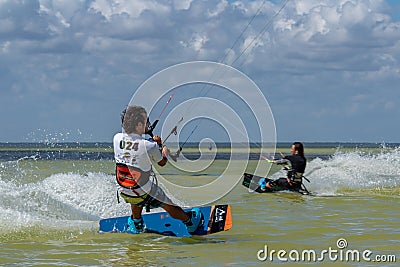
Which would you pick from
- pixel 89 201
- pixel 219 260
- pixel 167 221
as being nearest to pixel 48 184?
pixel 89 201

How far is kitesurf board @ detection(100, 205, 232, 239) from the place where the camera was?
450 inches

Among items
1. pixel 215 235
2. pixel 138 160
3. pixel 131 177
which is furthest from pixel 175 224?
pixel 138 160

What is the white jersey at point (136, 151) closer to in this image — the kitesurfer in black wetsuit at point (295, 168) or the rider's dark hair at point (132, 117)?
the rider's dark hair at point (132, 117)

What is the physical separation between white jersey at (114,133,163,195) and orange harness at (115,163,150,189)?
0.07 metres

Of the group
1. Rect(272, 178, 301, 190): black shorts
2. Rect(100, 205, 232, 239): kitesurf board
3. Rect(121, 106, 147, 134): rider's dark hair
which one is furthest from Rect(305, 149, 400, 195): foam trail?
Rect(121, 106, 147, 134): rider's dark hair

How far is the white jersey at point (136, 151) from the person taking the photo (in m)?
10.1

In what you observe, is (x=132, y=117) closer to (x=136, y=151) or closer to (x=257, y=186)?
(x=136, y=151)

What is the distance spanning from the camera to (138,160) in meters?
10.3

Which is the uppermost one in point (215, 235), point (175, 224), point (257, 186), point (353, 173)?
point (353, 173)

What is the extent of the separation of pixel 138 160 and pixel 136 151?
15 centimetres

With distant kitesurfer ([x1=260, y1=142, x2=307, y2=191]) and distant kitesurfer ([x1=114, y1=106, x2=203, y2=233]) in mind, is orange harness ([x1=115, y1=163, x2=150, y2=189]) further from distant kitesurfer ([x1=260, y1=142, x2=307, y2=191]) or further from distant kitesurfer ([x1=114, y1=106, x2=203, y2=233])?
distant kitesurfer ([x1=260, y1=142, x2=307, y2=191])

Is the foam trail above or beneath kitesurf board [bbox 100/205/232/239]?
above

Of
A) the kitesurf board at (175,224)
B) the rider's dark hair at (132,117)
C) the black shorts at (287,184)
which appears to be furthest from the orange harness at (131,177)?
the black shorts at (287,184)

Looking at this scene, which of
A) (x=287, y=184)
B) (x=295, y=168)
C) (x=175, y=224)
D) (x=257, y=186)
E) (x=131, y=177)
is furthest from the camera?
(x=257, y=186)
